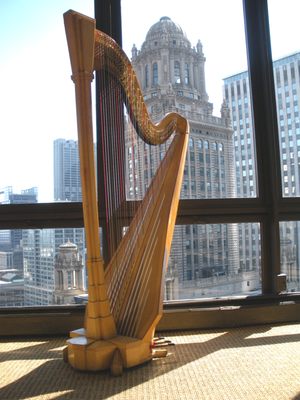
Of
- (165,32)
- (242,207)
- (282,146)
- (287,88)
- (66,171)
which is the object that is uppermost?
(165,32)

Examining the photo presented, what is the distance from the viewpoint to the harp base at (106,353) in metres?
2.01

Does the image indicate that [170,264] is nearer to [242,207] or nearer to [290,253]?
[242,207]

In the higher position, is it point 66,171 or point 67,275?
point 66,171

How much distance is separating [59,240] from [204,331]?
3.74ft

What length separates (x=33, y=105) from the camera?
3186mm

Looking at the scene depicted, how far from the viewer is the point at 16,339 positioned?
2.82 metres

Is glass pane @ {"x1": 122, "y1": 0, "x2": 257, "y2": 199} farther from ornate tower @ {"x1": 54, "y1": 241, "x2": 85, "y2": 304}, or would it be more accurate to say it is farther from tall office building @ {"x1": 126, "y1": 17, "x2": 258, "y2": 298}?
ornate tower @ {"x1": 54, "y1": 241, "x2": 85, "y2": 304}

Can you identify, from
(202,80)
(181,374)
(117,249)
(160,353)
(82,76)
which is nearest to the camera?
(82,76)

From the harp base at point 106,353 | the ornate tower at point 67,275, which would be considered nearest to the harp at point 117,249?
the harp base at point 106,353

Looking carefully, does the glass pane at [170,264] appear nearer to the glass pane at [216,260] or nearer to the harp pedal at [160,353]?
the glass pane at [216,260]

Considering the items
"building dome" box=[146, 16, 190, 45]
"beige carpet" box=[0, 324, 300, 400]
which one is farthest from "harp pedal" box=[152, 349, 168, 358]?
"building dome" box=[146, 16, 190, 45]

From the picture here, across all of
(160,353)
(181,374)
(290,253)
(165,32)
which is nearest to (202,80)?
(165,32)

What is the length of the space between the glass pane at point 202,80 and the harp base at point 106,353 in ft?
4.49

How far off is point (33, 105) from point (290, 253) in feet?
7.02
